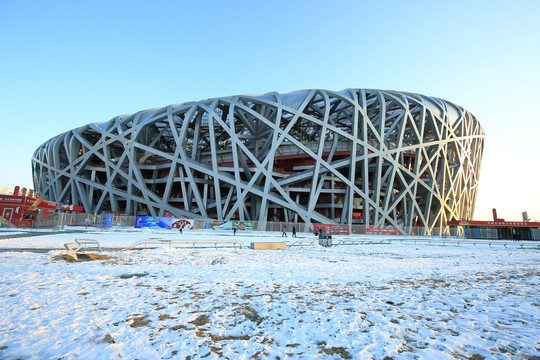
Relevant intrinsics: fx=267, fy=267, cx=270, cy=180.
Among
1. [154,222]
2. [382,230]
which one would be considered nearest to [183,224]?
[154,222]

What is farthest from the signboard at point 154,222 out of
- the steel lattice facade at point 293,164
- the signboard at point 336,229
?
the signboard at point 336,229

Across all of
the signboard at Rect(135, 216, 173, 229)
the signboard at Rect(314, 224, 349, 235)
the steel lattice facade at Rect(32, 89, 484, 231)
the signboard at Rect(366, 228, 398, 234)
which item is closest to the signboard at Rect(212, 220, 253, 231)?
the steel lattice facade at Rect(32, 89, 484, 231)

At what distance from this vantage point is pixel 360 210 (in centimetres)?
4112

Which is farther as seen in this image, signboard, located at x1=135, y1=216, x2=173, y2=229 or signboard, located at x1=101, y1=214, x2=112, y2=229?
signboard, located at x1=135, y1=216, x2=173, y2=229

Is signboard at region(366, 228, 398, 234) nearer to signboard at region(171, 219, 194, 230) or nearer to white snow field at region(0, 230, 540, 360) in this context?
signboard at region(171, 219, 194, 230)

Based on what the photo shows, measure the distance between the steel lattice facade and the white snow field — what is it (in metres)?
28.0

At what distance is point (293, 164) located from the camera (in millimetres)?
41875

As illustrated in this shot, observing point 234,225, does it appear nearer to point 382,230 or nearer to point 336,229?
point 336,229

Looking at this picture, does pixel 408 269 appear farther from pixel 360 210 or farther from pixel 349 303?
pixel 360 210

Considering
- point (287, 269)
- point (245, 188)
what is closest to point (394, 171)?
point (245, 188)

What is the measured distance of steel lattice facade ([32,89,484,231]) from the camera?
35.8m

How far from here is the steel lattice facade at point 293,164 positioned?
35.8 m

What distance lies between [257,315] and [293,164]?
38146 mm

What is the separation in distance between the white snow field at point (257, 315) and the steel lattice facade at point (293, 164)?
28000 millimetres
